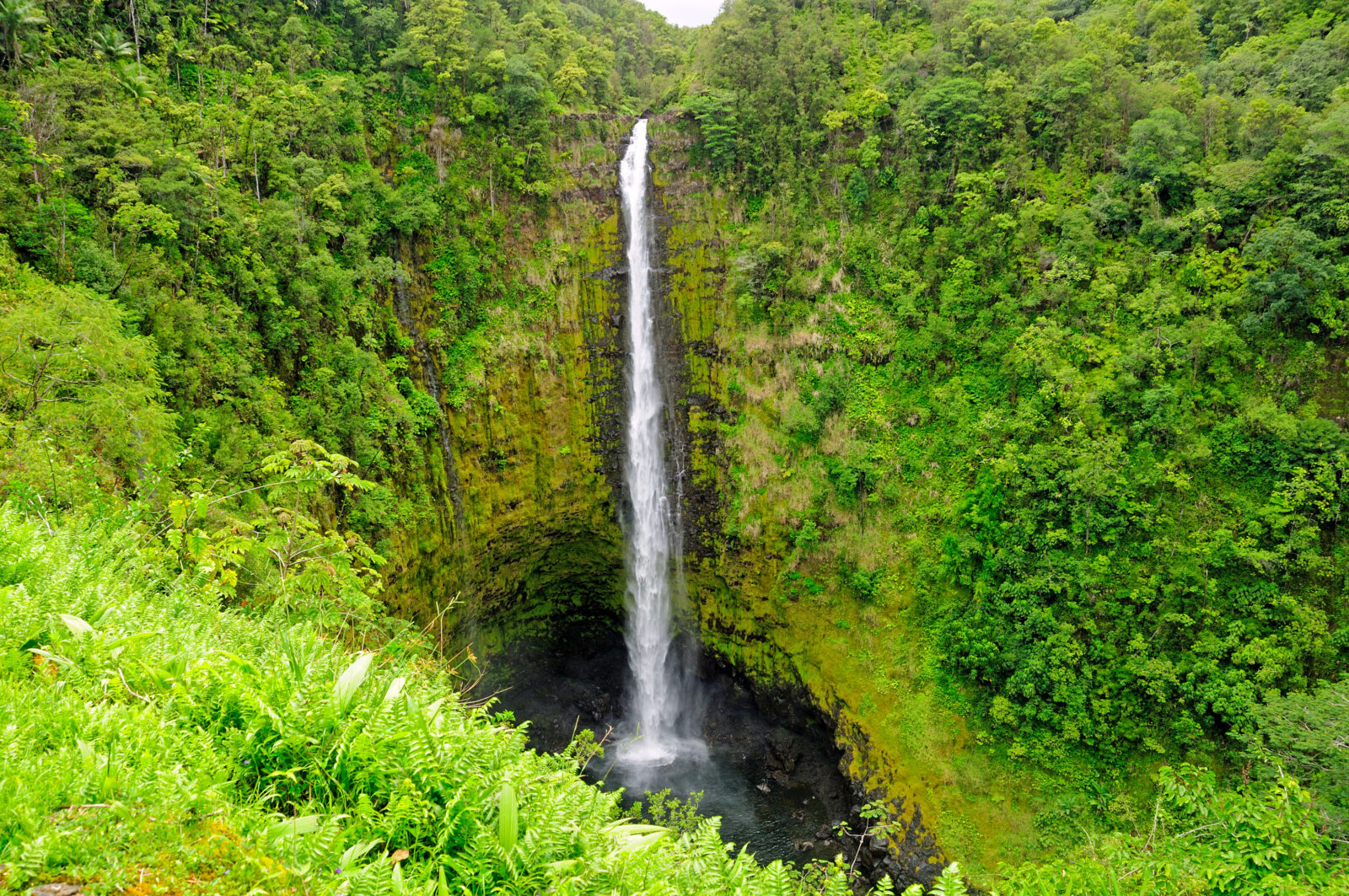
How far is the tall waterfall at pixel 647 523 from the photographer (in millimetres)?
20281

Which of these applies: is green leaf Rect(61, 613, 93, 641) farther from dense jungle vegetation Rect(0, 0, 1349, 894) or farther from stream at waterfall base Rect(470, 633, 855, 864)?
stream at waterfall base Rect(470, 633, 855, 864)

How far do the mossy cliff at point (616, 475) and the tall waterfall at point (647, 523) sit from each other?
0.45 meters

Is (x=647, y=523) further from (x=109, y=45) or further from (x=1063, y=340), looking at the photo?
(x=109, y=45)

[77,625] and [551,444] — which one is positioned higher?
[77,625]

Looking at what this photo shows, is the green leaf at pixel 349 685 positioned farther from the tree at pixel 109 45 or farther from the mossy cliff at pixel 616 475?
the tree at pixel 109 45

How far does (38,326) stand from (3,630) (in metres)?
7.55

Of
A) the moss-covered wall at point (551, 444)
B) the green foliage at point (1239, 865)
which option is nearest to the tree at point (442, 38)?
the moss-covered wall at point (551, 444)

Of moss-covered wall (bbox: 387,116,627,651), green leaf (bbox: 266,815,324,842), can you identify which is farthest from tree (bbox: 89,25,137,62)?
green leaf (bbox: 266,815,324,842)

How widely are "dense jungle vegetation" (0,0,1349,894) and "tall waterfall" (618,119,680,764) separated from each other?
7.99 feet

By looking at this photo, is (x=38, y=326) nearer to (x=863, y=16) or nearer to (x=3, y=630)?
(x=3, y=630)

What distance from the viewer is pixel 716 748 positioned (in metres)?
18.4

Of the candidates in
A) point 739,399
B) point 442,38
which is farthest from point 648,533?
point 442,38

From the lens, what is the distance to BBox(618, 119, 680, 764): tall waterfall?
20.3 meters

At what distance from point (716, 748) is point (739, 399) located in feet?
35.4
